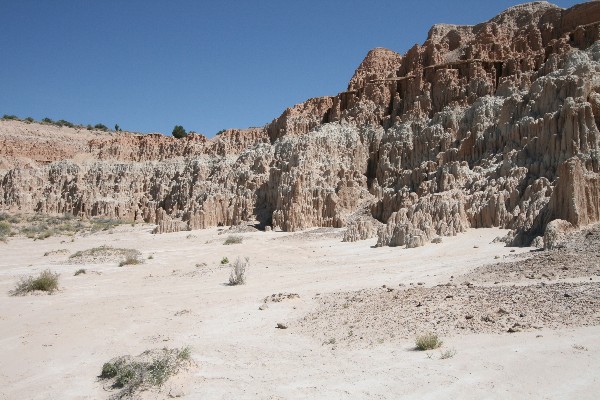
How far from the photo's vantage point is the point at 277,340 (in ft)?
25.3

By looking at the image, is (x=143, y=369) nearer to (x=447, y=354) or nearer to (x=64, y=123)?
(x=447, y=354)

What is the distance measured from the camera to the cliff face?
22234 mm

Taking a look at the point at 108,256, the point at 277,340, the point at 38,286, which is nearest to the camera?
the point at 277,340

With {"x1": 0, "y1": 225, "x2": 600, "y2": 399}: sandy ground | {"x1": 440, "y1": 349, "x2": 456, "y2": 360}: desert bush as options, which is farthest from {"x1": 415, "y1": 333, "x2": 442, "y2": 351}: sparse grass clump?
{"x1": 440, "y1": 349, "x2": 456, "y2": 360}: desert bush

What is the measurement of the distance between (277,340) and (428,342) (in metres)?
2.66

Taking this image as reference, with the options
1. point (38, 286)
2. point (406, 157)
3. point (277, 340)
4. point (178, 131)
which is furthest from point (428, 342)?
point (178, 131)

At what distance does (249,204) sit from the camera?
3884 centimetres

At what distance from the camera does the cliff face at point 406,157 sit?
22234 mm

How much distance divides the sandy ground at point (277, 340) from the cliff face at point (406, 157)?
6.82 meters

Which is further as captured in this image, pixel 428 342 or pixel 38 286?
pixel 38 286

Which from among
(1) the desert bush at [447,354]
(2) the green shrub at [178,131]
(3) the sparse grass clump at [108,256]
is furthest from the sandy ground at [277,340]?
(2) the green shrub at [178,131]

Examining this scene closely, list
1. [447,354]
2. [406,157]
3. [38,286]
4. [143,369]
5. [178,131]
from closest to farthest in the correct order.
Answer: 1. [447,354]
2. [143,369]
3. [38,286]
4. [406,157]
5. [178,131]

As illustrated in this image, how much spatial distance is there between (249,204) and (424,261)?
25339 millimetres

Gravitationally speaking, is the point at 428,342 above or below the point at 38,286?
below
